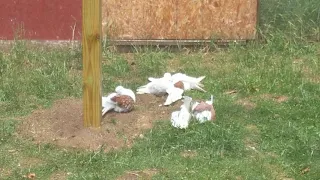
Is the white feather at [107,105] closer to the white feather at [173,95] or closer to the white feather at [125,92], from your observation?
the white feather at [125,92]

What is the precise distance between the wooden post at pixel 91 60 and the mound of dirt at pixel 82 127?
13cm

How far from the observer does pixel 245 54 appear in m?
7.91

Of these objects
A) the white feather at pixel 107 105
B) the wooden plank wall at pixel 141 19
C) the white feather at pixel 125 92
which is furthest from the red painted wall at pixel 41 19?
the white feather at pixel 107 105

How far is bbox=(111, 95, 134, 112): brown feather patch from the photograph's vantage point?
5.93 meters

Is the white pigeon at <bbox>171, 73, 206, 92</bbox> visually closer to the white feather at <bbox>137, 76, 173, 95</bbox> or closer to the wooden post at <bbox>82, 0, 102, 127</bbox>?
the white feather at <bbox>137, 76, 173, 95</bbox>

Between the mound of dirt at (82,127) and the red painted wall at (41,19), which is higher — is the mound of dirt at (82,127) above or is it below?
below

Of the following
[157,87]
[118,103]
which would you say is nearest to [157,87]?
[157,87]

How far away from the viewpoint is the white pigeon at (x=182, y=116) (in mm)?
5633

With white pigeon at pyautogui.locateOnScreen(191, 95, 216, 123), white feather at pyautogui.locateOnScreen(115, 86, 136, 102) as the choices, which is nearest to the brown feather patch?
white feather at pyautogui.locateOnScreen(115, 86, 136, 102)

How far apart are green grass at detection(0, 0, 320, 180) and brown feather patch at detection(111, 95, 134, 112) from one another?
341 millimetres

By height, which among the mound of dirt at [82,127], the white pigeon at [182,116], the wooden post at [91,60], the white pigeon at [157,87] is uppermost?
the wooden post at [91,60]

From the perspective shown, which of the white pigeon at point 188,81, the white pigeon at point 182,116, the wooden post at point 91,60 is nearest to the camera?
the wooden post at point 91,60

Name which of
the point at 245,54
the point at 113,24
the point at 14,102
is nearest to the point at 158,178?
the point at 14,102

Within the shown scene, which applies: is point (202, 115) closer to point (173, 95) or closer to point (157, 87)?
point (173, 95)
